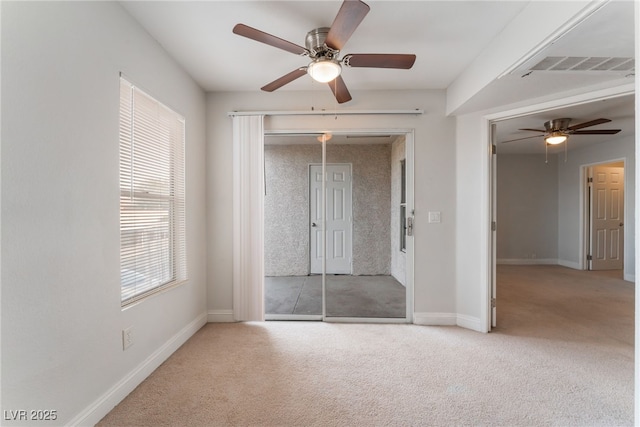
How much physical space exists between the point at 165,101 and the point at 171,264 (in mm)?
1366

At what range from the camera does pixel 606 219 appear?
573cm

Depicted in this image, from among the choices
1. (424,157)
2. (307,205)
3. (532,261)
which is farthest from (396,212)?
(532,261)

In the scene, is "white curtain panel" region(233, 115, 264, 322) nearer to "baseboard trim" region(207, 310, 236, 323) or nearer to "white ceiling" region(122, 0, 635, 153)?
"baseboard trim" region(207, 310, 236, 323)

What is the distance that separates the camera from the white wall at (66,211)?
119cm

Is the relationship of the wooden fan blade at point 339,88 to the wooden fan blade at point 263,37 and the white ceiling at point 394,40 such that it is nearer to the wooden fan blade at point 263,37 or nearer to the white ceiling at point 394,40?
the white ceiling at point 394,40

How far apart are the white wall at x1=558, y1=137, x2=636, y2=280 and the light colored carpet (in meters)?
2.86

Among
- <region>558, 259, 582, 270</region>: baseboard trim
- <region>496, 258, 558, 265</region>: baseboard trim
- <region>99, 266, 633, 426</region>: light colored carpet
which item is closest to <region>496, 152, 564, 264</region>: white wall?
<region>496, 258, 558, 265</region>: baseboard trim

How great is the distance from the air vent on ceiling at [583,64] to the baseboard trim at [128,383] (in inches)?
135

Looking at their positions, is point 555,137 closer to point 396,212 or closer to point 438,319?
point 396,212

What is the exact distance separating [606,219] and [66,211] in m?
8.33

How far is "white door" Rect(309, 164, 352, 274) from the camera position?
10.6 feet

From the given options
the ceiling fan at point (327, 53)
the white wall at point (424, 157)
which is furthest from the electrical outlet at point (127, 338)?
the ceiling fan at point (327, 53)

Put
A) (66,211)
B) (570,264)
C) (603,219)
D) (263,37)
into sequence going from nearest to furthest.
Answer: (66,211) < (263,37) < (603,219) < (570,264)

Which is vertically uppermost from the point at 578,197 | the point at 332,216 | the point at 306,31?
the point at 306,31
